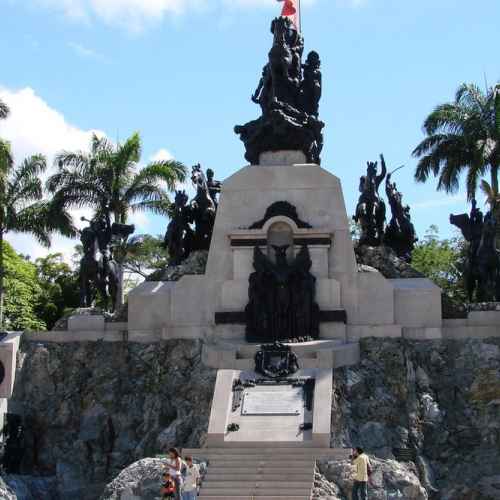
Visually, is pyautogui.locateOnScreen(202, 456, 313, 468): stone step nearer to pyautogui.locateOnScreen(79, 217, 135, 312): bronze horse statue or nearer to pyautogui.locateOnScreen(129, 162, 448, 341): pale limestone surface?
pyautogui.locateOnScreen(129, 162, 448, 341): pale limestone surface

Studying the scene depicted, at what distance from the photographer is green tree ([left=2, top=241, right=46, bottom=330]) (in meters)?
49.5

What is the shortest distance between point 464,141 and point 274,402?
20.9 meters

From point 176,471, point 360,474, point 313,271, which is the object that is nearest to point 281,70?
point 313,271

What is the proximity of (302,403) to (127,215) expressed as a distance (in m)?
19.8

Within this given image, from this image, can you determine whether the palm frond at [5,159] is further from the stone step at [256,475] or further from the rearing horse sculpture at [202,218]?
the stone step at [256,475]

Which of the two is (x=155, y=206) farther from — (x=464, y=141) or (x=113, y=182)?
(x=464, y=141)

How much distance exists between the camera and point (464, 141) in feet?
146

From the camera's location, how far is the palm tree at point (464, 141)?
44000 millimetres

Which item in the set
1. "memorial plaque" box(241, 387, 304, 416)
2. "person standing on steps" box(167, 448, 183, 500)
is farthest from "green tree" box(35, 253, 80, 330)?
"person standing on steps" box(167, 448, 183, 500)

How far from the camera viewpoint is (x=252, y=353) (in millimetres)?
29375

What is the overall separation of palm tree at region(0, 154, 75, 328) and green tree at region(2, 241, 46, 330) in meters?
6.28

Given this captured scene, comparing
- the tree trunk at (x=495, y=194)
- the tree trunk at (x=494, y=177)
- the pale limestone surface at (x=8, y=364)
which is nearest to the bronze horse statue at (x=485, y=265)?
the tree trunk at (x=495, y=194)

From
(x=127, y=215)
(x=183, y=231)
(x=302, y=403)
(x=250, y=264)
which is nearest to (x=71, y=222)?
(x=127, y=215)

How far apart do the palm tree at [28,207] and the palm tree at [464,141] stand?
1454 cm
